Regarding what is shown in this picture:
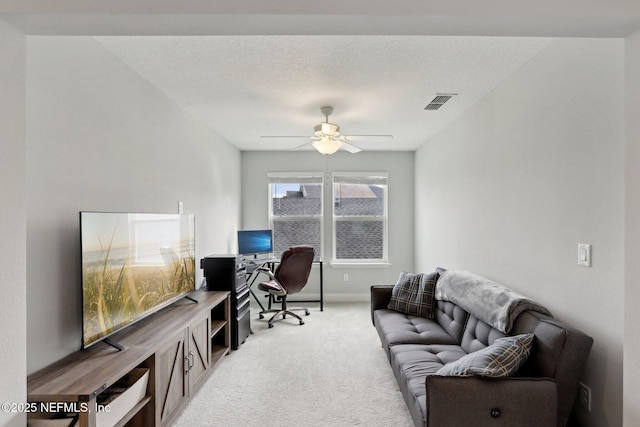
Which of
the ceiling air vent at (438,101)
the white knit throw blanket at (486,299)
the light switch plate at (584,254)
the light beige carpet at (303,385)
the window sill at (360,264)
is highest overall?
the ceiling air vent at (438,101)

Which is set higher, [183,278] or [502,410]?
[183,278]

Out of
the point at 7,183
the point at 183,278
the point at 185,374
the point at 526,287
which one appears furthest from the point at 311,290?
the point at 7,183

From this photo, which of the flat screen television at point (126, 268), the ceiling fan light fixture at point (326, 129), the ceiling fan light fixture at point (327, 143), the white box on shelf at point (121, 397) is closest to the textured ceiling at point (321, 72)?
the ceiling fan light fixture at point (326, 129)

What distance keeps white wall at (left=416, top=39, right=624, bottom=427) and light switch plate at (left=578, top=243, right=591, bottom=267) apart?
3cm

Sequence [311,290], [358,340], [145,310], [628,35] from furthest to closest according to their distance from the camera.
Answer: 1. [311,290]
2. [358,340]
3. [145,310]
4. [628,35]

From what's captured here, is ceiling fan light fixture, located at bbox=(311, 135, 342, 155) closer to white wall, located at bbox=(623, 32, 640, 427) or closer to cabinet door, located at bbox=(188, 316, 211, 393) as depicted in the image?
cabinet door, located at bbox=(188, 316, 211, 393)

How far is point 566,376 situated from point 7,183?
2637 mm

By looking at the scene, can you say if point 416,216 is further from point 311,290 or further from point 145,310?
point 145,310

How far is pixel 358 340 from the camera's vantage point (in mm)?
3887

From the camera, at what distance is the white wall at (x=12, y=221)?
1273 millimetres

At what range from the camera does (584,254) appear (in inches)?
74.6

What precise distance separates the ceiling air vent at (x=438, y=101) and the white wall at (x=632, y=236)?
172 cm

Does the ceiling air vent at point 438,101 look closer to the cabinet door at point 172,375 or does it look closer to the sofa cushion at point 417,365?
the sofa cushion at point 417,365

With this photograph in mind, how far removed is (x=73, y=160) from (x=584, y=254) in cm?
294
